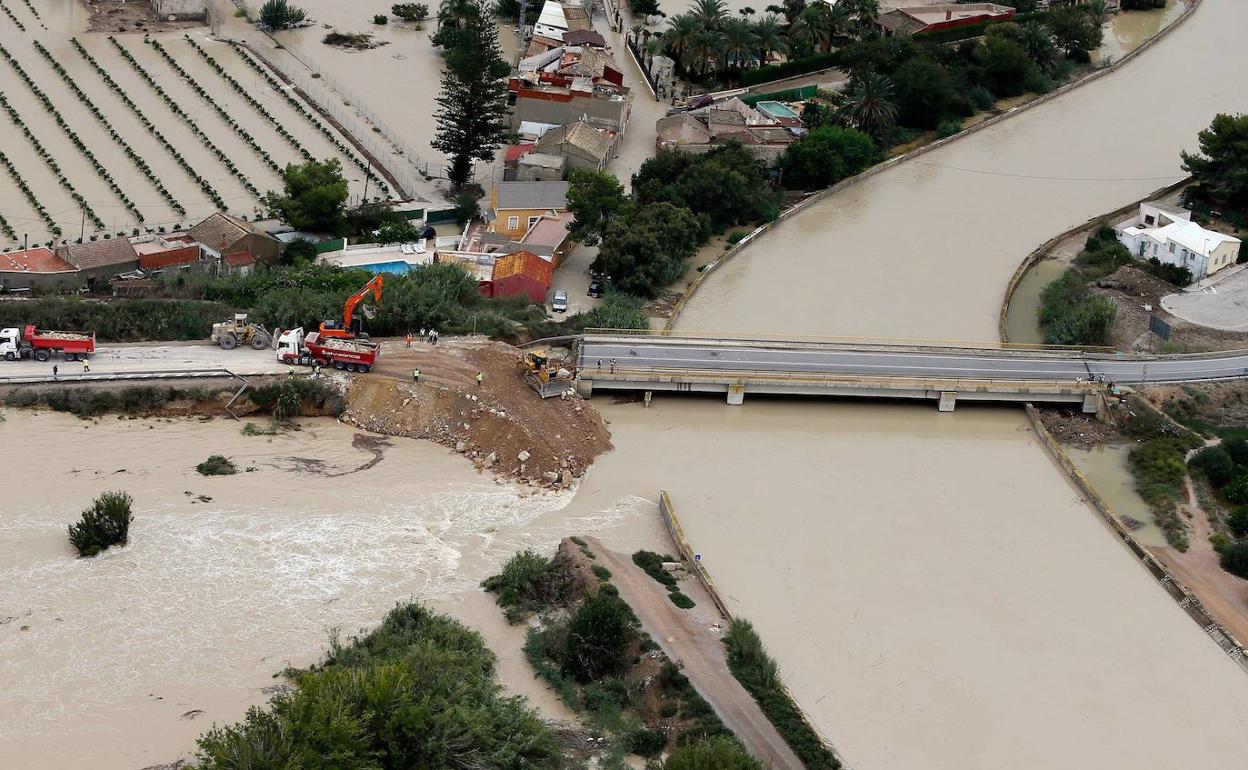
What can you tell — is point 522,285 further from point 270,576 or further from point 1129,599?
point 1129,599

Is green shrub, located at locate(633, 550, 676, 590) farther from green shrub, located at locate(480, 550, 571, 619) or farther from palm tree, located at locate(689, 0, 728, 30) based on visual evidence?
palm tree, located at locate(689, 0, 728, 30)

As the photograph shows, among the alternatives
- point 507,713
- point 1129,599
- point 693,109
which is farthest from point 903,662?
point 693,109

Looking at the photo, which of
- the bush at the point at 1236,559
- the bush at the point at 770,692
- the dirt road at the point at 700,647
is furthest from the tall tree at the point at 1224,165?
the bush at the point at 770,692

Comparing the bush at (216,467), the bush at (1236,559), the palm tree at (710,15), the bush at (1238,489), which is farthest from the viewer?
the palm tree at (710,15)

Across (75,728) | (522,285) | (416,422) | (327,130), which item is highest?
(327,130)

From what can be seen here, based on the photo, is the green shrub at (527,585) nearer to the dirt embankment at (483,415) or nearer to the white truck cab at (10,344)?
the dirt embankment at (483,415)

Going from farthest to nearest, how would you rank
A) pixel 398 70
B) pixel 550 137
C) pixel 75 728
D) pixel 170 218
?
1. pixel 398 70
2. pixel 550 137
3. pixel 170 218
4. pixel 75 728

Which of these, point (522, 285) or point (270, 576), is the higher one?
point (522, 285)

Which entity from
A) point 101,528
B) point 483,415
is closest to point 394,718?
point 101,528
